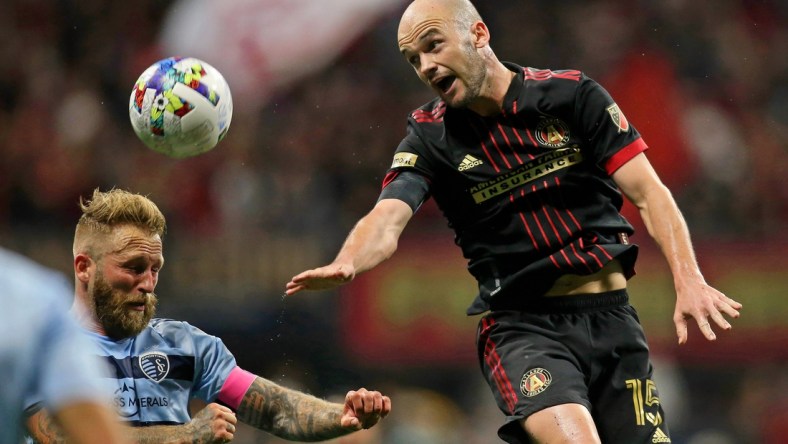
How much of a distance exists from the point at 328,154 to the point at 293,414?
22.8 ft

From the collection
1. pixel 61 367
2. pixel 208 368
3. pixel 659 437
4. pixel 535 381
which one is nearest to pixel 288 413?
pixel 208 368

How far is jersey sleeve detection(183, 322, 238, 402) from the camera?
5.28 metres

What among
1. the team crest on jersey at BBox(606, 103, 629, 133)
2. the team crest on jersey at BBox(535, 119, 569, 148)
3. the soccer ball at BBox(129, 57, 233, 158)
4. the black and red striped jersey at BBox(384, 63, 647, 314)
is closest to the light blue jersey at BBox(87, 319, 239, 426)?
the soccer ball at BBox(129, 57, 233, 158)

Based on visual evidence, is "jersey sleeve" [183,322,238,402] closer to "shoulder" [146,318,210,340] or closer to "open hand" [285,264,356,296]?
"shoulder" [146,318,210,340]

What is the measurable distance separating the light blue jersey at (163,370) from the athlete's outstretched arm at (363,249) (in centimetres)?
92

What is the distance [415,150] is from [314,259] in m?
5.48

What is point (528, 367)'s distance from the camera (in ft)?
15.9

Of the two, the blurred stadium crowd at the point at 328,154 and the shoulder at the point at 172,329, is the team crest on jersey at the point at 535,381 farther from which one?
the blurred stadium crowd at the point at 328,154

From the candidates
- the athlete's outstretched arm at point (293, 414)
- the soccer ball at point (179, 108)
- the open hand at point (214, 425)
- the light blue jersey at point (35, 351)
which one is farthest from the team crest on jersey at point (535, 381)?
the light blue jersey at point (35, 351)

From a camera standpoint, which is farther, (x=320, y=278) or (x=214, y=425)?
(x=214, y=425)

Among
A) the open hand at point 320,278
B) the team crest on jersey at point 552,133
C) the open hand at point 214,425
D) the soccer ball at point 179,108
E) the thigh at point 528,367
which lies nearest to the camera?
the open hand at point 320,278

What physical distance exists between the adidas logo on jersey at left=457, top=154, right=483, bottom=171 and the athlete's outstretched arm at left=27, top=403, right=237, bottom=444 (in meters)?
1.43

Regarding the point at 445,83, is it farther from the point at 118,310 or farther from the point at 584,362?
the point at 118,310

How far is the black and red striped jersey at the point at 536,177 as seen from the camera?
5.02 m
